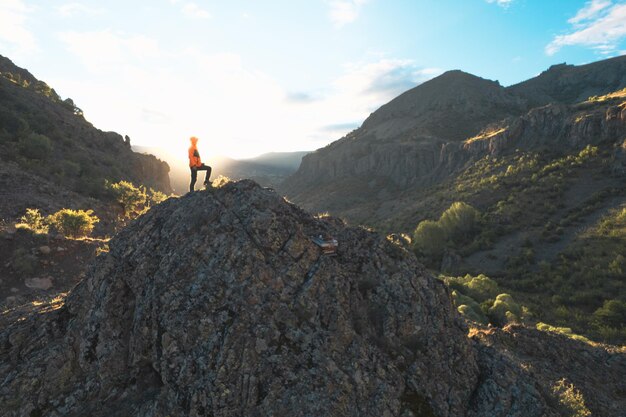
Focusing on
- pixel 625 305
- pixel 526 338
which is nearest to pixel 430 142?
pixel 625 305

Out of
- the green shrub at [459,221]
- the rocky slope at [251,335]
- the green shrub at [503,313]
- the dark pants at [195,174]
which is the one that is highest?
the dark pants at [195,174]

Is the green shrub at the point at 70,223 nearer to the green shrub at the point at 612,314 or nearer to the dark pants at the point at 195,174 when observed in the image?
the dark pants at the point at 195,174

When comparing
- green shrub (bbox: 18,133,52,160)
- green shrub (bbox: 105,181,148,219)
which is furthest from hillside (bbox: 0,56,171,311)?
green shrub (bbox: 105,181,148,219)

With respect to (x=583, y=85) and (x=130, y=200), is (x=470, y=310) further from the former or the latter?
(x=583, y=85)

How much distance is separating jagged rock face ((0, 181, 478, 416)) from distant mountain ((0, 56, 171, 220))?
72.8 ft

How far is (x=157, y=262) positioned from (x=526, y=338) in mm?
15415

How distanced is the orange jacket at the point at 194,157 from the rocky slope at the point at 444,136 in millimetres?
79197

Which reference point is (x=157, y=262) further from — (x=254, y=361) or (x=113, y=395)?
(x=254, y=361)

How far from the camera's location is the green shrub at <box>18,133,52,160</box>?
127 ft

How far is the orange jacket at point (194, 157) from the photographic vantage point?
12.6m

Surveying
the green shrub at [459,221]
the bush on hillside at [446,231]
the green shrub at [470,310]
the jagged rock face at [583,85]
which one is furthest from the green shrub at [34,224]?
the jagged rock face at [583,85]

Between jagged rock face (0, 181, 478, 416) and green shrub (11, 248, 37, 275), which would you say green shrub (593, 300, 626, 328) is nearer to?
jagged rock face (0, 181, 478, 416)

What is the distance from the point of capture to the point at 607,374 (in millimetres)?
14070

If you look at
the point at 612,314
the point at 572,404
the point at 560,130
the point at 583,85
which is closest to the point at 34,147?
the point at 572,404
